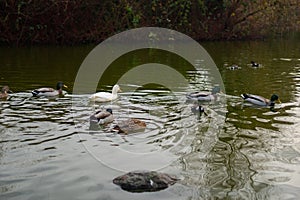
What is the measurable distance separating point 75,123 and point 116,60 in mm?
12777

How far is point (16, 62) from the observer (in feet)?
66.0

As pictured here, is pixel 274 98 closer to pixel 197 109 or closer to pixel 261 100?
pixel 261 100

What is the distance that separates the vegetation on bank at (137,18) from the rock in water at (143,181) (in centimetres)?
2266

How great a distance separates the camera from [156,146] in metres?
8.45

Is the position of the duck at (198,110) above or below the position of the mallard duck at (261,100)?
below

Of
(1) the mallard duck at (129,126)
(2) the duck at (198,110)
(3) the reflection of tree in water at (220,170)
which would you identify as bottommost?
(3) the reflection of tree in water at (220,170)

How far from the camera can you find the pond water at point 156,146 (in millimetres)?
6613

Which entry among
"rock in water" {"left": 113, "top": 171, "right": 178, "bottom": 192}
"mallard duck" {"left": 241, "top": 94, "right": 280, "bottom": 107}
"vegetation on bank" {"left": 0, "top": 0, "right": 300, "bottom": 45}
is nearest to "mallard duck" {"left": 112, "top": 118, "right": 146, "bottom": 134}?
"rock in water" {"left": 113, "top": 171, "right": 178, "bottom": 192}

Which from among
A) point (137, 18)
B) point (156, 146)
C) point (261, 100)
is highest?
point (137, 18)

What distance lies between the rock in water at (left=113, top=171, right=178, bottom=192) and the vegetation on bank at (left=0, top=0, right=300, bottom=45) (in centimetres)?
2266

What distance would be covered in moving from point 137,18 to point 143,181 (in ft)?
84.8

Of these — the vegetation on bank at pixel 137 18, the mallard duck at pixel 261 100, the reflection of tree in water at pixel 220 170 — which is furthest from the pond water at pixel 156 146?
the vegetation on bank at pixel 137 18

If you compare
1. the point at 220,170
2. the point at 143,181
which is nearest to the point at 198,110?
the point at 220,170

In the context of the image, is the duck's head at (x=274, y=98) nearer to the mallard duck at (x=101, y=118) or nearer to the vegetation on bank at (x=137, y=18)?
the mallard duck at (x=101, y=118)
